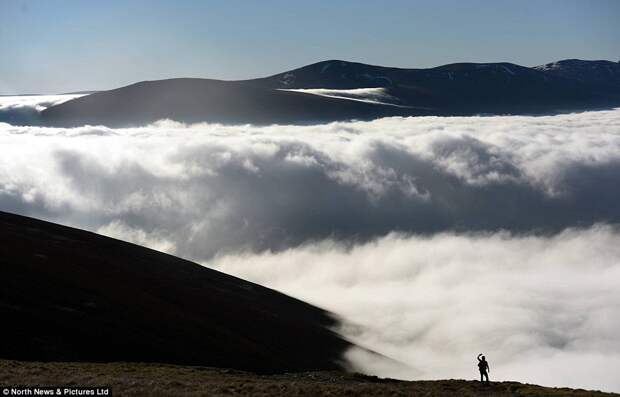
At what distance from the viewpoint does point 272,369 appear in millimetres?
82312

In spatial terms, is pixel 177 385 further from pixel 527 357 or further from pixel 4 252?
pixel 527 357

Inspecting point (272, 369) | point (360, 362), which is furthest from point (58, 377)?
point (360, 362)

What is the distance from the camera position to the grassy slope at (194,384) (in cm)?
4269

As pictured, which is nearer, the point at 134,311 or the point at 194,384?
the point at 194,384

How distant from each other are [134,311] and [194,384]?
47.4m

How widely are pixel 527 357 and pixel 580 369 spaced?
15943 mm

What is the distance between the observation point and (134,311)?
90.2 m

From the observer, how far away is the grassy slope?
42.7 metres

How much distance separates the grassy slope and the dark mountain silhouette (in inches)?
534

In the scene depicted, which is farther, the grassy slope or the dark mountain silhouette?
the dark mountain silhouette

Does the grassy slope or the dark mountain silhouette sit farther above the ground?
the dark mountain silhouette

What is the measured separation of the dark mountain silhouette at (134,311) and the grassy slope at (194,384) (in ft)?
44.5

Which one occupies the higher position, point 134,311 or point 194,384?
point 134,311

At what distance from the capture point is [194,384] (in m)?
45.6
